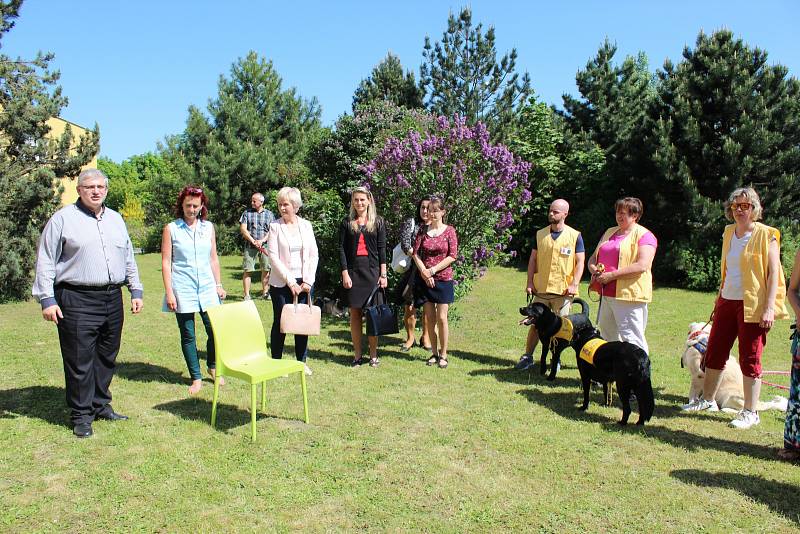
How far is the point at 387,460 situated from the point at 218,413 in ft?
5.24

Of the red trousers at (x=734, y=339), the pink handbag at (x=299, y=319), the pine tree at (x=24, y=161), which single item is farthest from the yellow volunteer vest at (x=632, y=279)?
the pine tree at (x=24, y=161)

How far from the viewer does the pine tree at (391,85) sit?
81.9 ft

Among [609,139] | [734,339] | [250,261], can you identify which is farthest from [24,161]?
[609,139]

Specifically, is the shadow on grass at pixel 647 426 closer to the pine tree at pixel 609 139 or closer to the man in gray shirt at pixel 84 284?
the man in gray shirt at pixel 84 284

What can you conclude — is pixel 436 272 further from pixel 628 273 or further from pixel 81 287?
pixel 81 287

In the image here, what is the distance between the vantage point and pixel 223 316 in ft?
14.2

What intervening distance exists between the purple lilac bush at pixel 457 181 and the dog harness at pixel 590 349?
317 centimetres

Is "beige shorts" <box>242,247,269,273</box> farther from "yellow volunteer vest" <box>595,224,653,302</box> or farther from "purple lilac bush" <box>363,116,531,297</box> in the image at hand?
"yellow volunteer vest" <box>595,224,653,302</box>

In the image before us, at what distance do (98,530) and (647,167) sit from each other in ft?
42.0

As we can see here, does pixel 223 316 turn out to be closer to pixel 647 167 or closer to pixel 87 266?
pixel 87 266

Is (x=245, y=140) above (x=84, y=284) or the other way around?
above

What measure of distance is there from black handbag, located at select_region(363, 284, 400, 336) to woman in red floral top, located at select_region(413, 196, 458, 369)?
0.43 meters

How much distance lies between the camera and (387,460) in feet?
12.6

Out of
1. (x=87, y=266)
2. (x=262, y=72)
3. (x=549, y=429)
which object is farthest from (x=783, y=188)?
(x=262, y=72)
